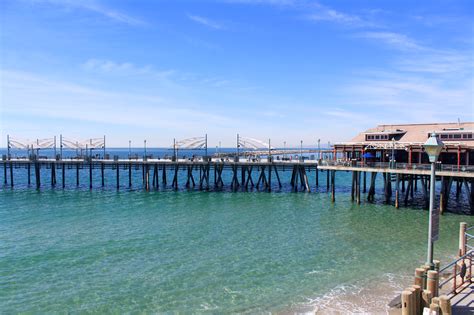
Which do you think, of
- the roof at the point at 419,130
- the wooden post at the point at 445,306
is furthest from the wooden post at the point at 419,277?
the roof at the point at 419,130

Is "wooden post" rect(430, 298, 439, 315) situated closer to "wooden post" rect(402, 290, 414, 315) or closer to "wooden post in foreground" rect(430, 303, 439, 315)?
"wooden post in foreground" rect(430, 303, 439, 315)

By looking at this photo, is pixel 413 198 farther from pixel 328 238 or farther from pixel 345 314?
pixel 345 314

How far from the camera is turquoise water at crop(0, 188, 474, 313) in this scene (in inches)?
619

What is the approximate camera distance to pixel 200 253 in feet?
70.6

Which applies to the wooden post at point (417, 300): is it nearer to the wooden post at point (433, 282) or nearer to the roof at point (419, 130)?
the wooden post at point (433, 282)

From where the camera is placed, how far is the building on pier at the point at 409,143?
116 ft

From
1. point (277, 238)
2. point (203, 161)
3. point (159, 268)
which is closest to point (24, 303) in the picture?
point (159, 268)

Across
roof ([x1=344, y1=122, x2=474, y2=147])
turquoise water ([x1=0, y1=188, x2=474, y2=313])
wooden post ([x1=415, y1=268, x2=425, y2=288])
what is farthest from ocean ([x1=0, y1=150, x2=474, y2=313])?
roof ([x1=344, y1=122, x2=474, y2=147])

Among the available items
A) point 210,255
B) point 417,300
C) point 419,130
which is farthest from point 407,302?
point 419,130

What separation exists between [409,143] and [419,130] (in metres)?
5.87

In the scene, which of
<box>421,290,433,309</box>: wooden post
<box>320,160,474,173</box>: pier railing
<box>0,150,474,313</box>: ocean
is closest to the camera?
<box>421,290,433,309</box>: wooden post

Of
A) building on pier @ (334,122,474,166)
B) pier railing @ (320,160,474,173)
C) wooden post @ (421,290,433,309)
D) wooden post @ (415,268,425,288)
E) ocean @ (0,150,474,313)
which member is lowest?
ocean @ (0,150,474,313)

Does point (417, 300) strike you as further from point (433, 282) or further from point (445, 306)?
point (433, 282)

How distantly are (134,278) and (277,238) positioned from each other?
9914 millimetres
